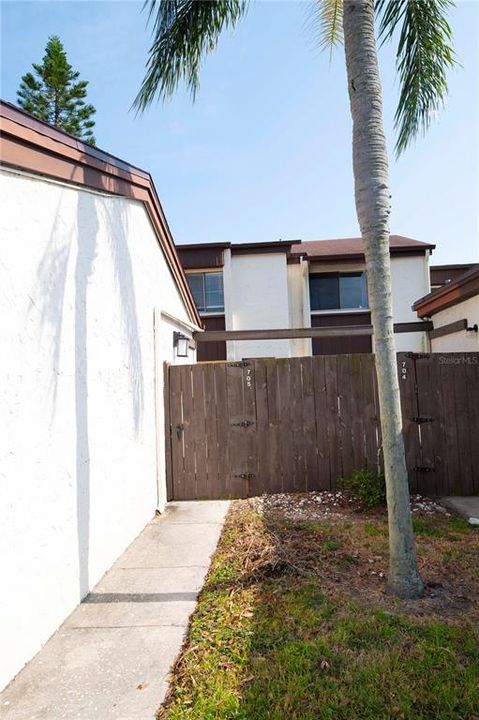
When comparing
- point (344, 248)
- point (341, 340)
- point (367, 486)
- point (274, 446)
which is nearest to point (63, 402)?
point (274, 446)

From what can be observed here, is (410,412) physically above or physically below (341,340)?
below

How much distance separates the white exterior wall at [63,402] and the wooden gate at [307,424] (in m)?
1.13

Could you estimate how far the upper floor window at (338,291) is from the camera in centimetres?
1612

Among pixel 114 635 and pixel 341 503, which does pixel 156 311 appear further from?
pixel 114 635

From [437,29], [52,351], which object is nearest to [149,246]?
[52,351]

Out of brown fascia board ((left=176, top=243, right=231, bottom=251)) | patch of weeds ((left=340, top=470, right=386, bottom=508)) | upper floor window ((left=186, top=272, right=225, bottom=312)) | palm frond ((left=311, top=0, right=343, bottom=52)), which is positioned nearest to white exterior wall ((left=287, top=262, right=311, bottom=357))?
upper floor window ((left=186, top=272, right=225, bottom=312))

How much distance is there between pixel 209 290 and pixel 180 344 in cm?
831

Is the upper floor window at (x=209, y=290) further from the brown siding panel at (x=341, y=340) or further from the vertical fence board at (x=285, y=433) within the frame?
the vertical fence board at (x=285, y=433)

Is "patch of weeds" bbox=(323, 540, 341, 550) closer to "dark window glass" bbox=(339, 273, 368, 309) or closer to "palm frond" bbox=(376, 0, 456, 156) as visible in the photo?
"palm frond" bbox=(376, 0, 456, 156)

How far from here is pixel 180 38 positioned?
4.65 metres

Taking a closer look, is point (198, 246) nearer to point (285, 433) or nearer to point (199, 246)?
point (199, 246)

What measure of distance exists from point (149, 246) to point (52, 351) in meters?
3.21

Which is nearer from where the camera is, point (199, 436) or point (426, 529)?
point (426, 529)

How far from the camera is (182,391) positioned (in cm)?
610
